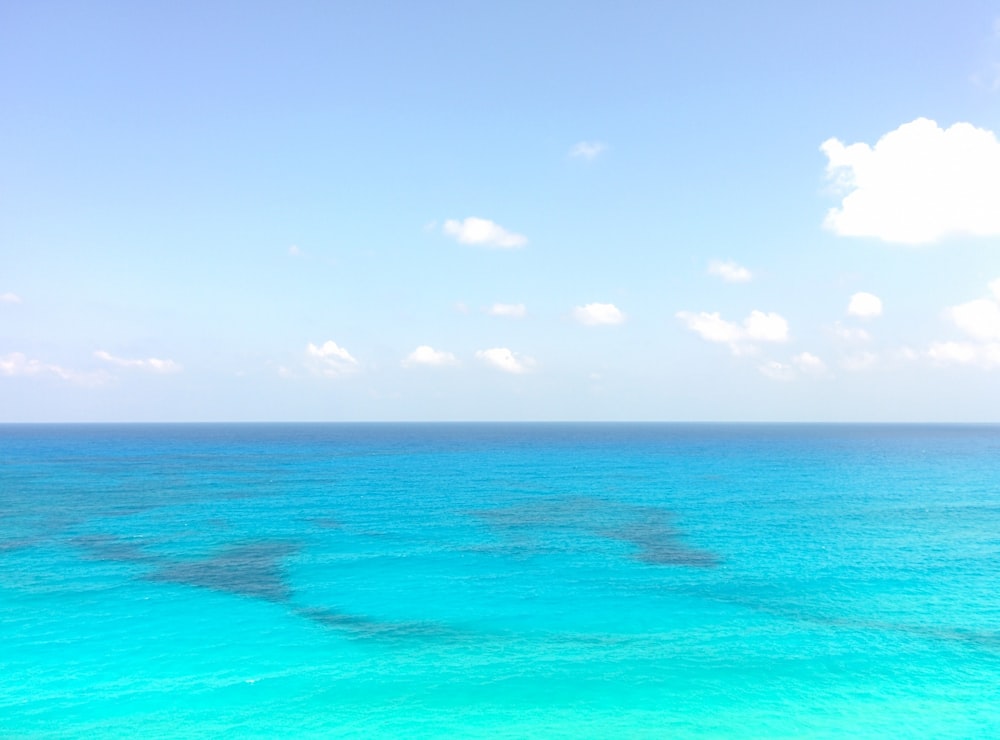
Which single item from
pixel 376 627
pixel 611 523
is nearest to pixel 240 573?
pixel 376 627

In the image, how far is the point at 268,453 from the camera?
190875 mm

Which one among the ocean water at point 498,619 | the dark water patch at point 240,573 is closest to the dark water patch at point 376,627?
the ocean water at point 498,619

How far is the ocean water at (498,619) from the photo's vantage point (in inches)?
1258

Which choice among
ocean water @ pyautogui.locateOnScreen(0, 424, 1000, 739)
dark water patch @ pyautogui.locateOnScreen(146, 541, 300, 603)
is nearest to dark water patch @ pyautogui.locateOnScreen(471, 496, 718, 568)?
ocean water @ pyautogui.locateOnScreen(0, 424, 1000, 739)

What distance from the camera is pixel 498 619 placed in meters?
43.8

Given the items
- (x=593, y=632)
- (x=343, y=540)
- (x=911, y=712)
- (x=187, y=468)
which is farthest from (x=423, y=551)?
(x=187, y=468)

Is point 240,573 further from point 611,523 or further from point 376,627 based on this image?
point 611,523

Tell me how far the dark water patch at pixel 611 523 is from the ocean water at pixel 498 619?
0.52 m

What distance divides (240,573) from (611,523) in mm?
40341

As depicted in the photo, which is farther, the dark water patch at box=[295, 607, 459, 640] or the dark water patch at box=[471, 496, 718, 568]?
the dark water patch at box=[471, 496, 718, 568]

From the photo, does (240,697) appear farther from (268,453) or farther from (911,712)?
(268,453)

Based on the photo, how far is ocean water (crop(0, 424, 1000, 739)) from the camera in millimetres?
31953

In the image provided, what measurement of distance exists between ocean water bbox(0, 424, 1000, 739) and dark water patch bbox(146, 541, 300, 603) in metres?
0.31

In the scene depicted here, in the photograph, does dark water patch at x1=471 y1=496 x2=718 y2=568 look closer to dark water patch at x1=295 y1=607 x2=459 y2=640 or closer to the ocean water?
the ocean water
